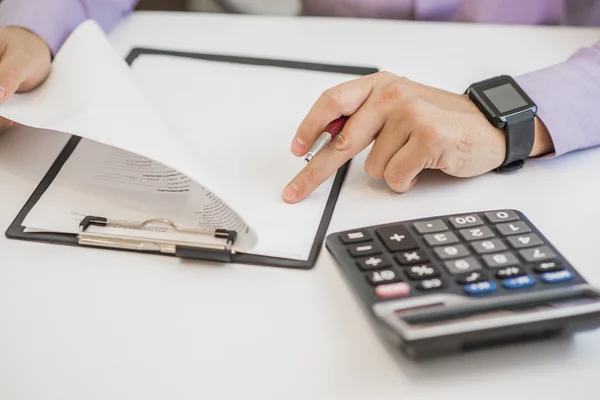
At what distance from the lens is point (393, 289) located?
0.51 m

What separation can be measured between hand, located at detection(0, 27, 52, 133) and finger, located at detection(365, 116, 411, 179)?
370 mm

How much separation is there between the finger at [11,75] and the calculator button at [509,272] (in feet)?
1.66

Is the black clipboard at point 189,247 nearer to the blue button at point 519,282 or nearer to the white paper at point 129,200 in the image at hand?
the white paper at point 129,200

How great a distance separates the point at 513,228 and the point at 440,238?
0.06m

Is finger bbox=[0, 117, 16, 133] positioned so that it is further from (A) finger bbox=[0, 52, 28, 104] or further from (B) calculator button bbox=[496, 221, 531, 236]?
(B) calculator button bbox=[496, 221, 531, 236]

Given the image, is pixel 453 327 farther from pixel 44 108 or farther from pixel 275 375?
pixel 44 108

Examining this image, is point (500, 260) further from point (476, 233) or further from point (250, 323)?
point (250, 323)

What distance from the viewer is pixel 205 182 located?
1.85 ft

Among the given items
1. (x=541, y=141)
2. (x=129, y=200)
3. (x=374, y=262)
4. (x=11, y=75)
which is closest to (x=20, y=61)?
(x=11, y=75)

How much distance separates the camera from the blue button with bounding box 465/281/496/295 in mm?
502

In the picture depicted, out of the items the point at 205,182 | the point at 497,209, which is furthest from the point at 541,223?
the point at 205,182

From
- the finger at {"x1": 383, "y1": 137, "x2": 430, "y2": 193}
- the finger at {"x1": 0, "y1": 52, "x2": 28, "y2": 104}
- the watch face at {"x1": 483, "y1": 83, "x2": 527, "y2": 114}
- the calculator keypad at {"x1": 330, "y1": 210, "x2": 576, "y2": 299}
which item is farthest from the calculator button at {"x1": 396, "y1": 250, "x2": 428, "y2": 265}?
the finger at {"x1": 0, "y1": 52, "x2": 28, "y2": 104}

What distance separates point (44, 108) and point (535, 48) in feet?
1.98

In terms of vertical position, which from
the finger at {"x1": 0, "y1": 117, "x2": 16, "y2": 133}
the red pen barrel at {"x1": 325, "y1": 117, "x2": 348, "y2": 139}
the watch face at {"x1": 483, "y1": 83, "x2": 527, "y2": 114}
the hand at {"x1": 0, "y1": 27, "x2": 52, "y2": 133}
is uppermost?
the hand at {"x1": 0, "y1": 27, "x2": 52, "y2": 133}
